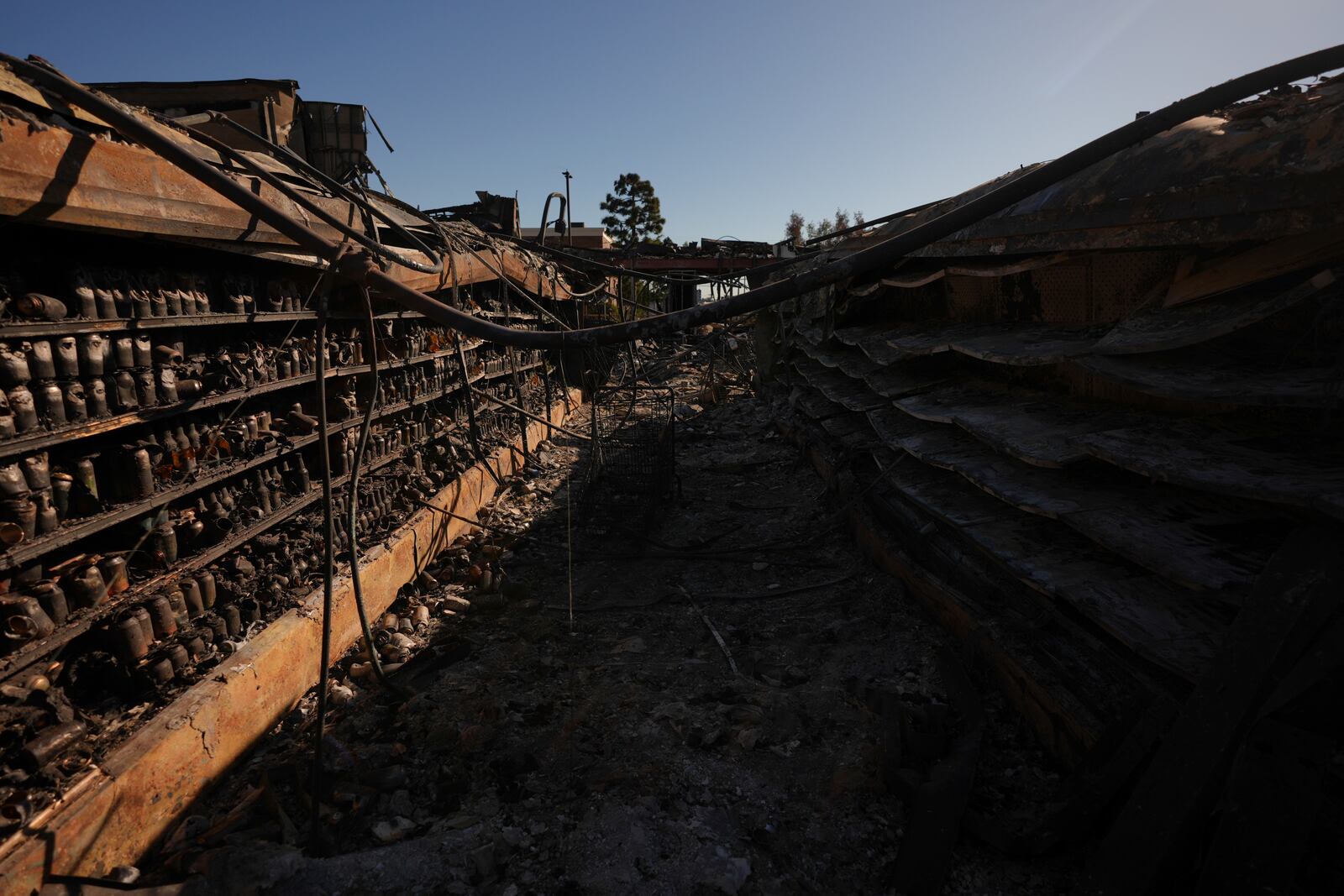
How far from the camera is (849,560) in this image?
20.5 ft

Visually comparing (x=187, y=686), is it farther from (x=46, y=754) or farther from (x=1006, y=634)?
(x=1006, y=634)

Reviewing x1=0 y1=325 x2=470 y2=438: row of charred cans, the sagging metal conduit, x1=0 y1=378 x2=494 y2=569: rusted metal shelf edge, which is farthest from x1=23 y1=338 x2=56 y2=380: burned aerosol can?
the sagging metal conduit

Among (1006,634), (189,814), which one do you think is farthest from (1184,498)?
(189,814)

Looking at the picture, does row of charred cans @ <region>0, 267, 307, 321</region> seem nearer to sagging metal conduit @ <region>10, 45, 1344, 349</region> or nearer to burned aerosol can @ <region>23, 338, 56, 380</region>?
burned aerosol can @ <region>23, 338, 56, 380</region>

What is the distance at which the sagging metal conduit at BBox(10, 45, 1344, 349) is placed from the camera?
6.73 feet

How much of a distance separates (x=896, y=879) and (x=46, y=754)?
355 centimetres

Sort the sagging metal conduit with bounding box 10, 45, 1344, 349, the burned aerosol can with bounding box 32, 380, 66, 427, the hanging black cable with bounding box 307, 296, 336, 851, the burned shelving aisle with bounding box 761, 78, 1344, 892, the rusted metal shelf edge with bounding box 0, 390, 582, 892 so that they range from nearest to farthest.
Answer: the sagging metal conduit with bounding box 10, 45, 1344, 349 → the burned shelving aisle with bounding box 761, 78, 1344, 892 → the hanging black cable with bounding box 307, 296, 336, 851 → the rusted metal shelf edge with bounding box 0, 390, 582, 892 → the burned aerosol can with bounding box 32, 380, 66, 427

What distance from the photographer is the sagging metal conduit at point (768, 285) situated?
2053 mm

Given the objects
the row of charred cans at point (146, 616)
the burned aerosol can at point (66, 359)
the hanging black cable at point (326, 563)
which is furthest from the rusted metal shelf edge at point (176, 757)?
the burned aerosol can at point (66, 359)

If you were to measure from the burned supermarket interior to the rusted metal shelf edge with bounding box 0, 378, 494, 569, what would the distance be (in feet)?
0.08

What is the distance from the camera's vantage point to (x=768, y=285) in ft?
7.61

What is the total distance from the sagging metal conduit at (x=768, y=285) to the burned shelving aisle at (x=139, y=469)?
251 millimetres

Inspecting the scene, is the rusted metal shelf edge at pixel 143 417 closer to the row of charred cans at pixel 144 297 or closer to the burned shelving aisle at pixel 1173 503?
the row of charred cans at pixel 144 297

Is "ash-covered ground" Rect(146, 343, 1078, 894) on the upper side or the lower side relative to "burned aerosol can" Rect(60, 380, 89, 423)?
lower
